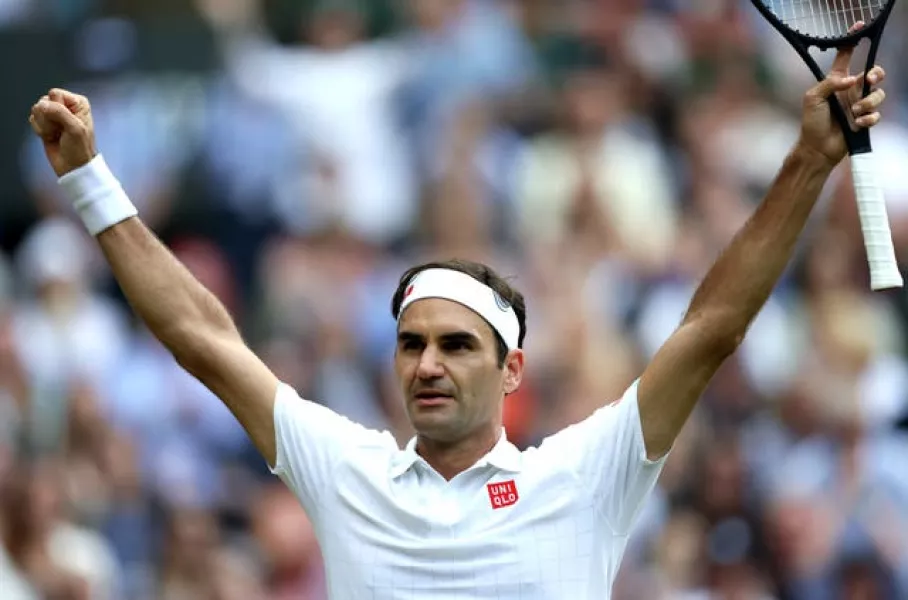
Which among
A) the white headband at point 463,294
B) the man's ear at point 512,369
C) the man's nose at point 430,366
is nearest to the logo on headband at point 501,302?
the white headband at point 463,294

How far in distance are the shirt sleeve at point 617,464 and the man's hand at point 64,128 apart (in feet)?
5.32

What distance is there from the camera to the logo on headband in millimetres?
6098

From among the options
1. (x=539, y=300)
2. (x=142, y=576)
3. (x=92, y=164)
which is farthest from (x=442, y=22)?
(x=92, y=164)

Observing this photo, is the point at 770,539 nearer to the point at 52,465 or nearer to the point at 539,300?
the point at 539,300

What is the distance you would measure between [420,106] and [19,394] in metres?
3.41

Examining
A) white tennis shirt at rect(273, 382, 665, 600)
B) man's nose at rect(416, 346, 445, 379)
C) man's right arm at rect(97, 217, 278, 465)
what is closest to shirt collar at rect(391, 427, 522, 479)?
white tennis shirt at rect(273, 382, 665, 600)

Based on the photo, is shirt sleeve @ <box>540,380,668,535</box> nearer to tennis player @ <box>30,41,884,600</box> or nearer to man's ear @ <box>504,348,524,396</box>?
tennis player @ <box>30,41,884,600</box>

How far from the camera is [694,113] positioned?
1345 centimetres

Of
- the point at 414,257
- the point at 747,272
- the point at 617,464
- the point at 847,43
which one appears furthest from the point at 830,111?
the point at 414,257

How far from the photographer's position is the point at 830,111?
18.2ft

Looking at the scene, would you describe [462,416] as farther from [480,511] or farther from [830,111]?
[830,111]

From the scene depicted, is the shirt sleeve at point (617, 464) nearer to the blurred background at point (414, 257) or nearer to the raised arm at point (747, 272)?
the raised arm at point (747, 272)

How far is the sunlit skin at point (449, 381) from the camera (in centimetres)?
584

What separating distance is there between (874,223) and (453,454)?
4.32ft
